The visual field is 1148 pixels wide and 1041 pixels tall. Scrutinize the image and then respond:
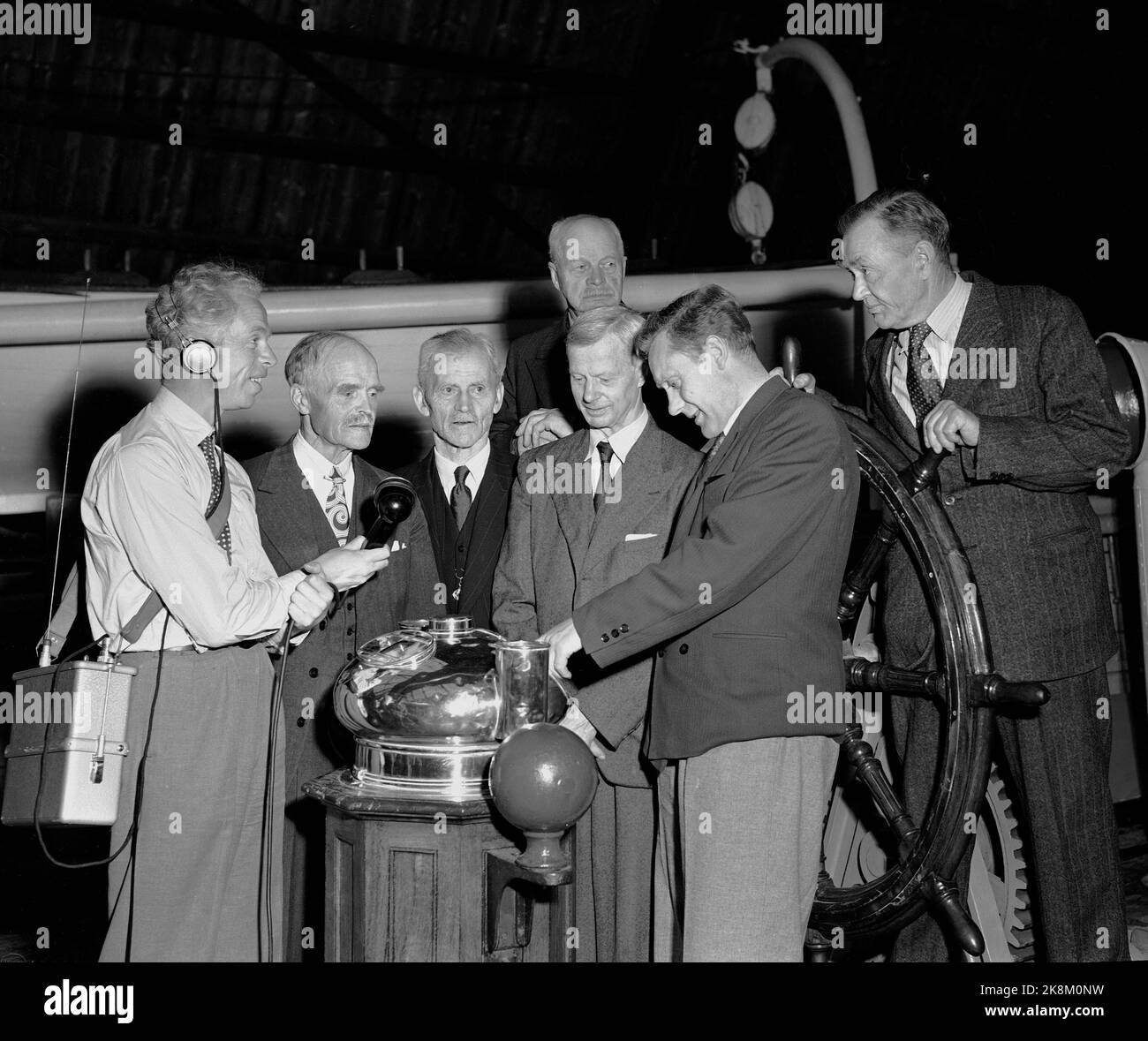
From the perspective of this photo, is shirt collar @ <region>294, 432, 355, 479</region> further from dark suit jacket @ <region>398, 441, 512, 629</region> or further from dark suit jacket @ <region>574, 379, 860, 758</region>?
dark suit jacket @ <region>574, 379, 860, 758</region>

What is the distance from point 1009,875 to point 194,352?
188 centimetres

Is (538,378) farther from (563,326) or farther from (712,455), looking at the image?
(712,455)

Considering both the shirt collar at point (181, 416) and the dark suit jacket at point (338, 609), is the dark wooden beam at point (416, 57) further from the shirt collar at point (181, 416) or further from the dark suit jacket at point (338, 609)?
the shirt collar at point (181, 416)

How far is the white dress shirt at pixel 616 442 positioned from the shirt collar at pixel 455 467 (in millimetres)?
358

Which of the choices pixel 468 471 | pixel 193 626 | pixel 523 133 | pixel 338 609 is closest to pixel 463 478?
pixel 468 471

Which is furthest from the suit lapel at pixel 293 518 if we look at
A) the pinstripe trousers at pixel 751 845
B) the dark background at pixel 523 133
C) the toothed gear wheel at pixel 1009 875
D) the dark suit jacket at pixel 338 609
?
the dark background at pixel 523 133

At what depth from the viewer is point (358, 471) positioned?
274cm

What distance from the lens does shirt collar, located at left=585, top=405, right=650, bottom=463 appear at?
2406 mm

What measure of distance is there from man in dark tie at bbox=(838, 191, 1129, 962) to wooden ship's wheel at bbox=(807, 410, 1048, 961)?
0.09 metres

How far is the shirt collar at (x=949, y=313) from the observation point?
2.34 metres

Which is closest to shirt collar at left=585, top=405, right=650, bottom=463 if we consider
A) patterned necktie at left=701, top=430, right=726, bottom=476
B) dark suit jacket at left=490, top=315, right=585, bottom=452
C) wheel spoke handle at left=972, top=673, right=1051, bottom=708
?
patterned necktie at left=701, top=430, right=726, bottom=476

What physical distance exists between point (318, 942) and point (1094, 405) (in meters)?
1.92

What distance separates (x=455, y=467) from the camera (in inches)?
106

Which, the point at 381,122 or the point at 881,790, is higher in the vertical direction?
the point at 381,122
